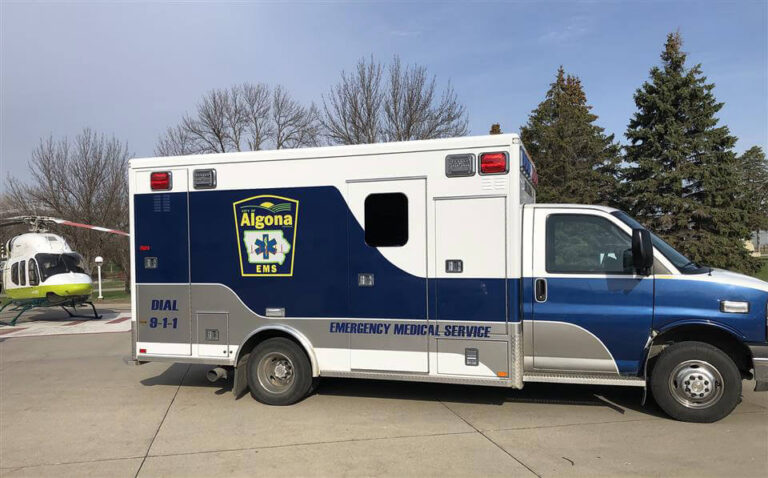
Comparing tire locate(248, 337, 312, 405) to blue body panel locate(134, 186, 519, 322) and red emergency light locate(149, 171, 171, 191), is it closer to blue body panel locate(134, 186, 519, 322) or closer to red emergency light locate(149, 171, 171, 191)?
blue body panel locate(134, 186, 519, 322)

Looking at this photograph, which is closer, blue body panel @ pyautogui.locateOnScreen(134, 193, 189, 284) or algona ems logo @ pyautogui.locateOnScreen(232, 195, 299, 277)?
algona ems logo @ pyautogui.locateOnScreen(232, 195, 299, 277)

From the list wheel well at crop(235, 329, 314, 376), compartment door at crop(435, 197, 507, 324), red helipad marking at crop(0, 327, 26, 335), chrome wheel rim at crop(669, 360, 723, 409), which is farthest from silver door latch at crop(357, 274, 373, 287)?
red helipad marking at crop(0, 327, 26, 335)

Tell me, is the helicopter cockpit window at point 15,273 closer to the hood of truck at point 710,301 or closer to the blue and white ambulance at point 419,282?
the blue and white ambulance at point 419,282

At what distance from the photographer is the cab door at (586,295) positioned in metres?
5.30

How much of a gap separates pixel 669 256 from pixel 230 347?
16.1ft

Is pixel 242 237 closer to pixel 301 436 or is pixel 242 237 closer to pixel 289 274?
pixel 289 274

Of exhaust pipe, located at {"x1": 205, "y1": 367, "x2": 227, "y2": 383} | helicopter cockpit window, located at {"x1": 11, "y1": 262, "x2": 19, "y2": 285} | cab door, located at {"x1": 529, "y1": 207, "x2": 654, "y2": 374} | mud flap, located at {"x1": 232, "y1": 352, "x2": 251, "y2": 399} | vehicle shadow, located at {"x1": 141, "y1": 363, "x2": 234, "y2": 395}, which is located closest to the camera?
cab door, located at {"x1": 529, "y1": 207, "x2": 654, "y2": 374}

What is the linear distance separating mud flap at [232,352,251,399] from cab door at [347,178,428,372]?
1323 millimetres

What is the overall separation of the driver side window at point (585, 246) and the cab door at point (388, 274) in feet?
4.48

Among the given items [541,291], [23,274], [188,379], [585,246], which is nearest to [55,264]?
[23,274]

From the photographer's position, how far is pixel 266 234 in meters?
6.10

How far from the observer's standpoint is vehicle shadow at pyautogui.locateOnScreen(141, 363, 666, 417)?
A: 607cm

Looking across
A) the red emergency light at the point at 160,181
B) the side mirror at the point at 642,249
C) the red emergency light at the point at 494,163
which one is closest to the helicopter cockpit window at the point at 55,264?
the red emergency light at the point at 160,181

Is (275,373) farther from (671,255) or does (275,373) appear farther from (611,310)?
(671,255)
